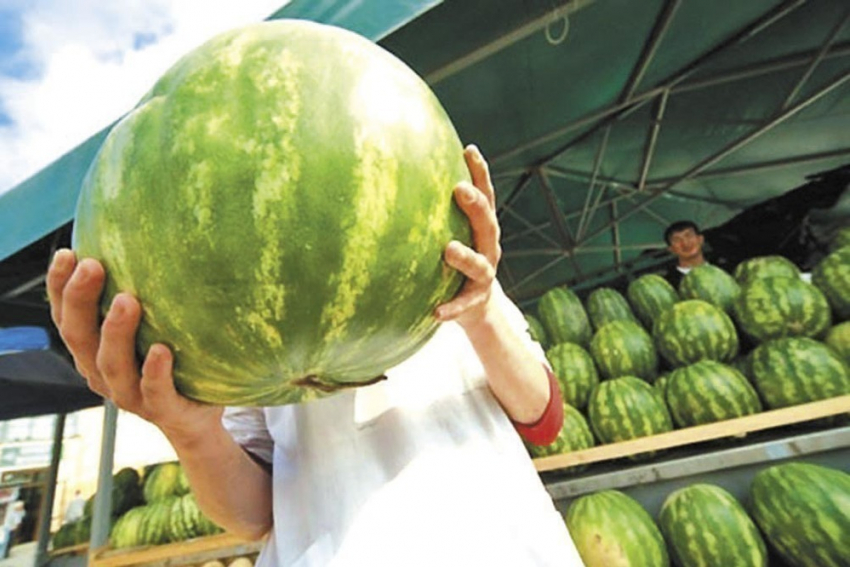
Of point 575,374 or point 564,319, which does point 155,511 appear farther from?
point 564,319

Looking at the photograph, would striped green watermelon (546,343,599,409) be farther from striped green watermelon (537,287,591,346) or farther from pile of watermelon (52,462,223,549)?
pile of watermelon (52,462,223,549)

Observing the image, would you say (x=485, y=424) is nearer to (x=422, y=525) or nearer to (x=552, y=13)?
(x=422, y=525)

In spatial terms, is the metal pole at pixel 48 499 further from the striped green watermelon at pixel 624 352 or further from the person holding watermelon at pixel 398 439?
the striped green watermelon at pixel 624 352

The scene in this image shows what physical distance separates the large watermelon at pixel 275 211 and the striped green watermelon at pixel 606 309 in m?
2.26

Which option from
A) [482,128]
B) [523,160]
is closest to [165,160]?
[482,128]

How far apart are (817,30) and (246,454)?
4.33 m

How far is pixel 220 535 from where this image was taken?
2309 millimetres

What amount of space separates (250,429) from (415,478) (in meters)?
0.48

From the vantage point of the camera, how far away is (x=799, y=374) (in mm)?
1923

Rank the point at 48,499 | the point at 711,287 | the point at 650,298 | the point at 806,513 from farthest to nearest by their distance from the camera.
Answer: the point at 48,499 → the point at 650,298 → the point at 711,287 → the point at 806,513

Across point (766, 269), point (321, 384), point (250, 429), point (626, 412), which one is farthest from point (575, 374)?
point (321, 384)

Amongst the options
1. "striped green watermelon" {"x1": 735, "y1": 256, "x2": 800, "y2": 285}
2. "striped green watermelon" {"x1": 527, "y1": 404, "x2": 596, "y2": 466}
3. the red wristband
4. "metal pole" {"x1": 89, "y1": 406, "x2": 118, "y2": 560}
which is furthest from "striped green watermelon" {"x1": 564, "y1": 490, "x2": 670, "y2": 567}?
"metal pole" {"x1": 89, "y1": 406, "x2": 118, "y2": 560}

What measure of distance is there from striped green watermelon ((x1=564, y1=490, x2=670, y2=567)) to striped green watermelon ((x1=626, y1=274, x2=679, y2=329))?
1178 mm

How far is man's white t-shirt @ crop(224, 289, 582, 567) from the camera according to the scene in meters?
0.86
